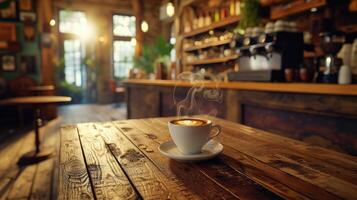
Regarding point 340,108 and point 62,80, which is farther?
point 62,80

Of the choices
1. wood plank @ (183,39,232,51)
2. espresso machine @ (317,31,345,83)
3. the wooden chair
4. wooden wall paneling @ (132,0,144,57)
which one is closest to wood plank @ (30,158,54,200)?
espresso machine @ (317,31,345,83)

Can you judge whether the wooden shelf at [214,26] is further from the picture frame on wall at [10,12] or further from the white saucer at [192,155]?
the white saucer at [192,155]

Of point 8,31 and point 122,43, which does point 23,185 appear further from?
point 122,43

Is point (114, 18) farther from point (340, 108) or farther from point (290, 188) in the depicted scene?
point (290, 188)

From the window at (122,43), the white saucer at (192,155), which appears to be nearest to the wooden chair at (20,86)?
the window at (122,43)

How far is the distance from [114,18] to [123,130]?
8.90m

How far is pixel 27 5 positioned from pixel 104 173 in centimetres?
634

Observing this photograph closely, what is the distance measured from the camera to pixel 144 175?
71cm

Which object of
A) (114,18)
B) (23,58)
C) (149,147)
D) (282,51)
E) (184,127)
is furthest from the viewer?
(114,18)

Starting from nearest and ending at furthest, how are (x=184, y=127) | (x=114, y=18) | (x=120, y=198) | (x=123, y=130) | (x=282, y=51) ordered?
(x=120, y=198), (x=184, y=127), (x=123, y=130), (x=282, y=51), (x=114, y=18)

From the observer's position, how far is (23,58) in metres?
5.83

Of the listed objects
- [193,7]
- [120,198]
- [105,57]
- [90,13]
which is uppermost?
[90,13]

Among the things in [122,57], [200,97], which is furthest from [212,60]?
[122,57]

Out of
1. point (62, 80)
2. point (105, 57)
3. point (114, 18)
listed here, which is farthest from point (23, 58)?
point (114, 18)
